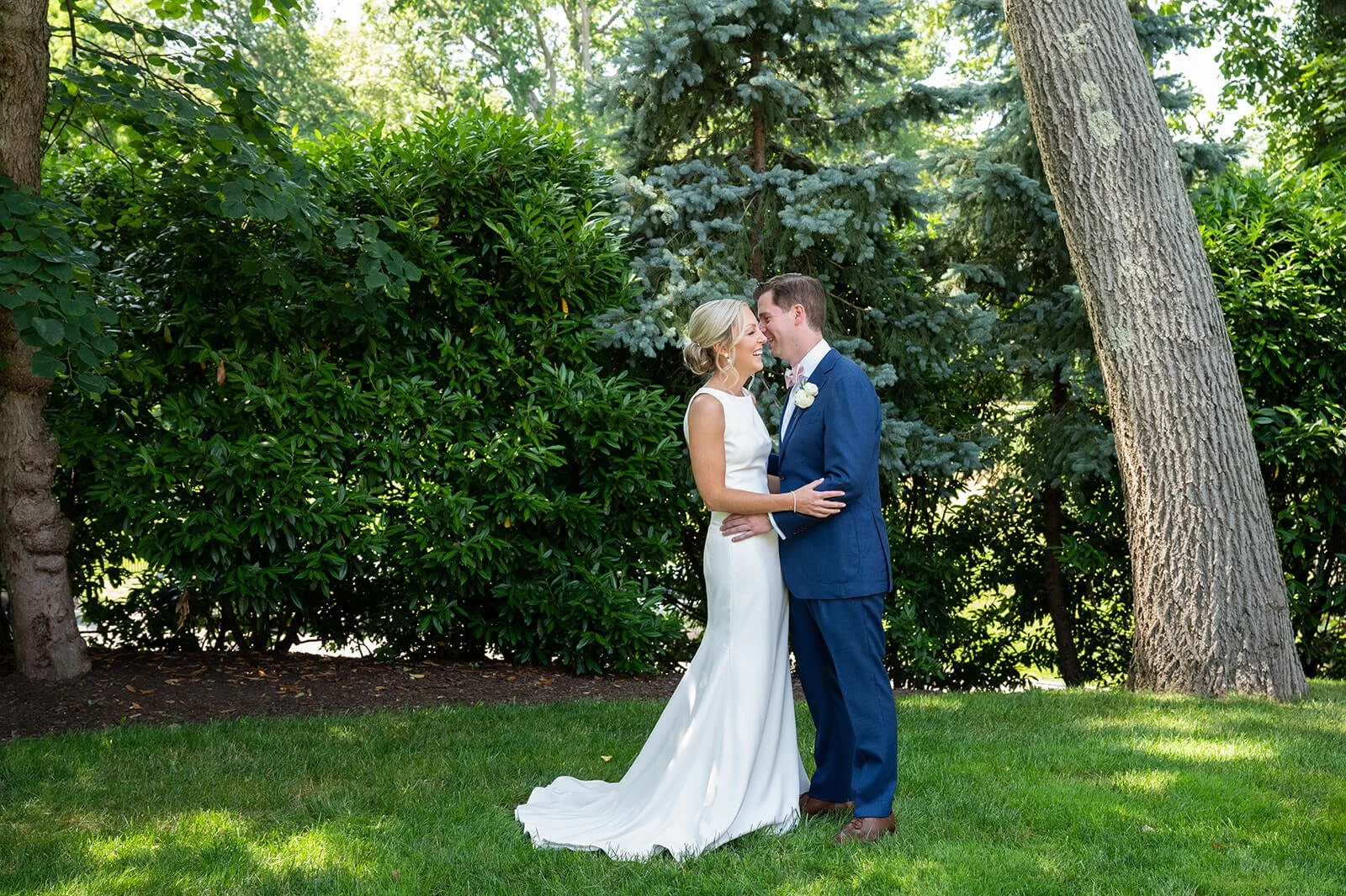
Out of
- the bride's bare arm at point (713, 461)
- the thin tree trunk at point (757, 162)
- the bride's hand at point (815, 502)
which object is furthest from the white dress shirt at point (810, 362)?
the thin tree trunk at point (757, 162)

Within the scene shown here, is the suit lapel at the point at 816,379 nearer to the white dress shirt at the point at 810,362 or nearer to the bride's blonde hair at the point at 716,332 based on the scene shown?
the white dress shirt at the point at 810,362

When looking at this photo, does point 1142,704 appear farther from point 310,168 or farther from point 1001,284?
point 310,168

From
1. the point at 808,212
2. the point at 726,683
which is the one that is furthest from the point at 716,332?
the point at 808,212

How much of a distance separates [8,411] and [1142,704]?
6.23 metres

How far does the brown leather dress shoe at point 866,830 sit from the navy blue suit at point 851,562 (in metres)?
0.03

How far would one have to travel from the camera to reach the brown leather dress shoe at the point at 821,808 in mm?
4230

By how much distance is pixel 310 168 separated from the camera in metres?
6.29

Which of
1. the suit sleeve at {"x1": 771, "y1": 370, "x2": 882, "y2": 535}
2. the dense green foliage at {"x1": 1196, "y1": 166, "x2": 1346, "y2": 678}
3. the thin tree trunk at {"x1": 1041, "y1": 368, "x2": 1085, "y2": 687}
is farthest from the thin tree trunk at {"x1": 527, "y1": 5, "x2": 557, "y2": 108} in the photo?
the suit sleeve at {"x1": 771, "y1": 370, "x2": 882, "y2": 535}

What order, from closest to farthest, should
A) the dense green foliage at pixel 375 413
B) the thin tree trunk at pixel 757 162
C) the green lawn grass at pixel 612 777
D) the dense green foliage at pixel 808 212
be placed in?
the green lawn grass at pixel 612 777 < the dense green foliage at pixel 375 413 < the dense green foliage at pixel 808 212 < the thin tree trunk at pixel 757 162

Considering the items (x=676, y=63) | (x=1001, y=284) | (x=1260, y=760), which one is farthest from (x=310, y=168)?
(x=1260, y=760)

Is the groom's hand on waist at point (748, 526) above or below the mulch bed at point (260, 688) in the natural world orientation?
above

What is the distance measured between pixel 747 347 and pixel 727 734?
1.43 m

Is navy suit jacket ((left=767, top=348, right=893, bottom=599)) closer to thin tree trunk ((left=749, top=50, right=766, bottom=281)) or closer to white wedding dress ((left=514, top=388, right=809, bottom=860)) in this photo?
white wedding dress ((left=514, top=388, right=809, bottom=860))

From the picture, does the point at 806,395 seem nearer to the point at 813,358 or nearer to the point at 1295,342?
the point at 813,358
